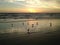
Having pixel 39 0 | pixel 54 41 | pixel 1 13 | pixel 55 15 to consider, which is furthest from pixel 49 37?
pixel 1 13

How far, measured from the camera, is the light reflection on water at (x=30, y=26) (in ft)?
3.82

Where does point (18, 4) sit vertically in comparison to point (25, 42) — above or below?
above

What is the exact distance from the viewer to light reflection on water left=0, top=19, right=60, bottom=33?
1163 millimetres

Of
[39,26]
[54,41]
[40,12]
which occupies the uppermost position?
[40,12]

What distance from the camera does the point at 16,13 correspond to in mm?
1159

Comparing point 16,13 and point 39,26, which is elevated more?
point 16,13

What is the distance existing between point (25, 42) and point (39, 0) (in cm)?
36

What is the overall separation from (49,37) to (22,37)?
8.7 inches

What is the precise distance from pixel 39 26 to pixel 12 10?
0.84 ft

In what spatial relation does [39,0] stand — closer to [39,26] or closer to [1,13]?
[39,26]

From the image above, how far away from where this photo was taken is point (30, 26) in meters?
1.19

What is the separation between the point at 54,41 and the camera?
119cm

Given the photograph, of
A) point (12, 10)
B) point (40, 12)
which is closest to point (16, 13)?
point (12, 10)

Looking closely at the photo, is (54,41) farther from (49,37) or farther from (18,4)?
(18,4)
